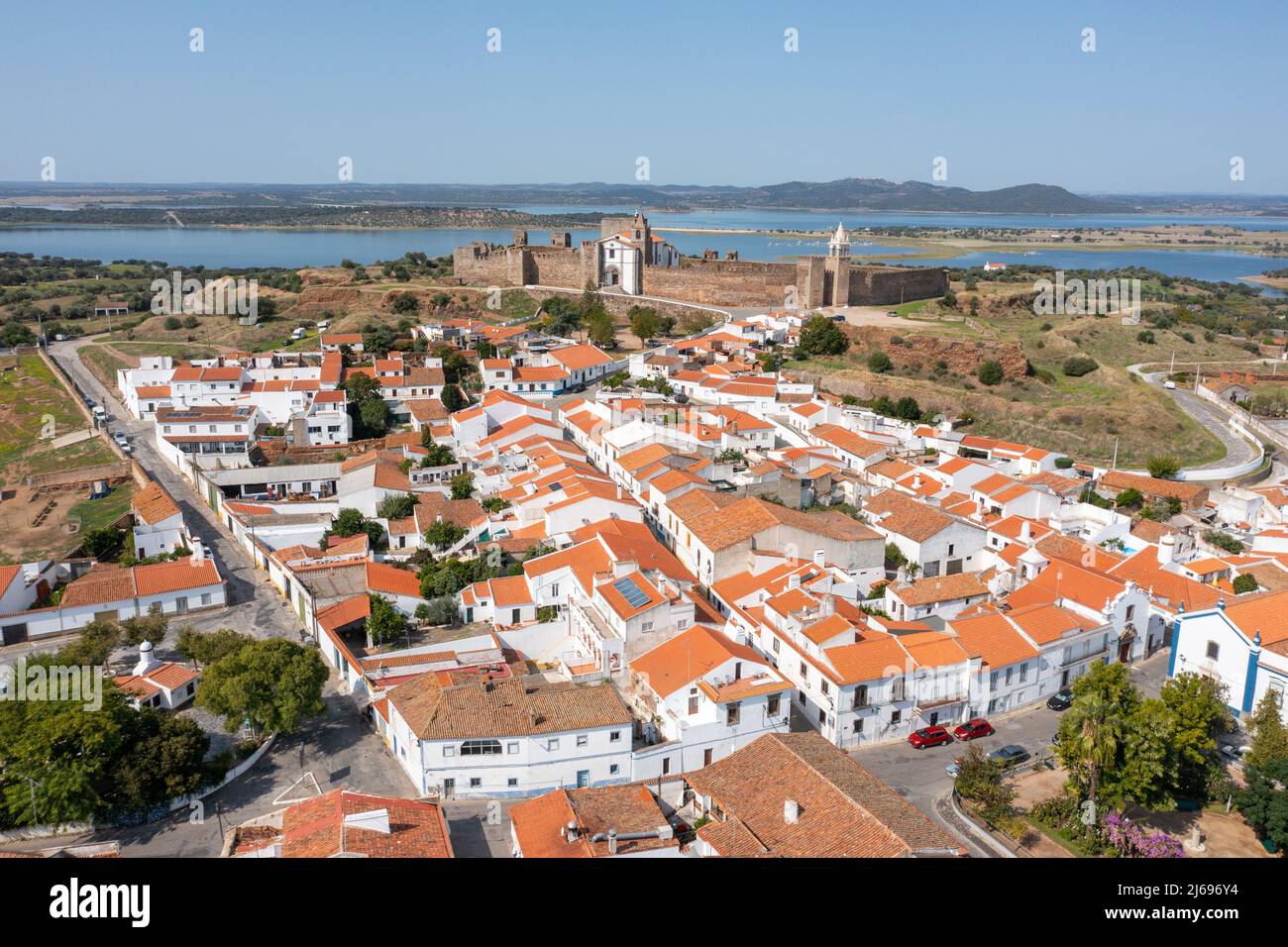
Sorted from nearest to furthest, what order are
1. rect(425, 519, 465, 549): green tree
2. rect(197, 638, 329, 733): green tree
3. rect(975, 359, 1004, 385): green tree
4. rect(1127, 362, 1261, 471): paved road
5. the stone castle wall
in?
rect(197, 638, 329, 733): green tree → rect(425, 519, 465, 549): green tree → rect(1127, 362, 1261, 471): paved road → rect(975, 359, 1004, 385): green tree → the stone castle wall

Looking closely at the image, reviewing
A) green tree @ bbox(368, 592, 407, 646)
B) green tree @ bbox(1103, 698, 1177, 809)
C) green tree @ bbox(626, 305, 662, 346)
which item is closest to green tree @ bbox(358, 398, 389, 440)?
green tree @ bbox(368, 592, 407, 646)

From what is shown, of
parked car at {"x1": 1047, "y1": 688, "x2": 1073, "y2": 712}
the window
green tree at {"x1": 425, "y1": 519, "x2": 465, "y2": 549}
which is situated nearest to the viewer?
the window

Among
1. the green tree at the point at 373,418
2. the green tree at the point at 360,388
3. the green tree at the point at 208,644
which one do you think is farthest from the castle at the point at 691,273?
the green tree at the point at 208,644

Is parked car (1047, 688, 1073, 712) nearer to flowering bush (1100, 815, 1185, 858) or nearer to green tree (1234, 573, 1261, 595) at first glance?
flowering bush (1100, 815, 1185, 858)

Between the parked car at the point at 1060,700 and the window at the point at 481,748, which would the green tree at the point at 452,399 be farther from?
the parked car at the point at 1060,700

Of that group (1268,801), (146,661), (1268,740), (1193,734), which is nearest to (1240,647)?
(1268,740)

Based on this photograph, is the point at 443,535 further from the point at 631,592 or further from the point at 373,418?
the point at 373,418

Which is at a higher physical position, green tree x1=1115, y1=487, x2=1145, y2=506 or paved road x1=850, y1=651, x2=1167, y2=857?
green tree x1=1115, y1=487, x2=1145, y2=506
